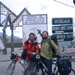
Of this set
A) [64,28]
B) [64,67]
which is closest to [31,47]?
[64,67]

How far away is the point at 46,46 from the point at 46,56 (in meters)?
0.33

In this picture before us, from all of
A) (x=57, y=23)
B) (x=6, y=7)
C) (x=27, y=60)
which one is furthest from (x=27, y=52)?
(x=6, y=7)

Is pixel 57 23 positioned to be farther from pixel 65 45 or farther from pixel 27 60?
pixel 27 60

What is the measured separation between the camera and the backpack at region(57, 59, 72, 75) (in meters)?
6.55

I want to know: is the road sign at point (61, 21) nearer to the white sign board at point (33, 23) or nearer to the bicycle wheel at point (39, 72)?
the white sign board at point (33, 23)

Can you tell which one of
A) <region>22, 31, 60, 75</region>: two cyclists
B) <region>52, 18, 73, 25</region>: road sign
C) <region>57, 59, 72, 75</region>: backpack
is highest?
<region>52, 18, 73, 25</region>: road sign

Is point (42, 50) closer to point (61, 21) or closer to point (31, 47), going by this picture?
point (31, 47)

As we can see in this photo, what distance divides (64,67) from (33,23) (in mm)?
4485

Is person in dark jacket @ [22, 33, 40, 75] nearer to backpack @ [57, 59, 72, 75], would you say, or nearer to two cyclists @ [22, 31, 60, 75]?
two cyclists @ [22, 31, 60, 75]

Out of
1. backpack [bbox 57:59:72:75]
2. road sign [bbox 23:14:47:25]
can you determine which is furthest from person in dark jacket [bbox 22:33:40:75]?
road sign [bbox 23:14:47:25]

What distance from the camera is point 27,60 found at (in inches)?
272

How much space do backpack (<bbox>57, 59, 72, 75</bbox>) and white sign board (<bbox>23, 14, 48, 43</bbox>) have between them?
12.8 ft

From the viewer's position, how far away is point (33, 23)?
10562mm

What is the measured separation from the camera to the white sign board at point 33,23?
1041cm
